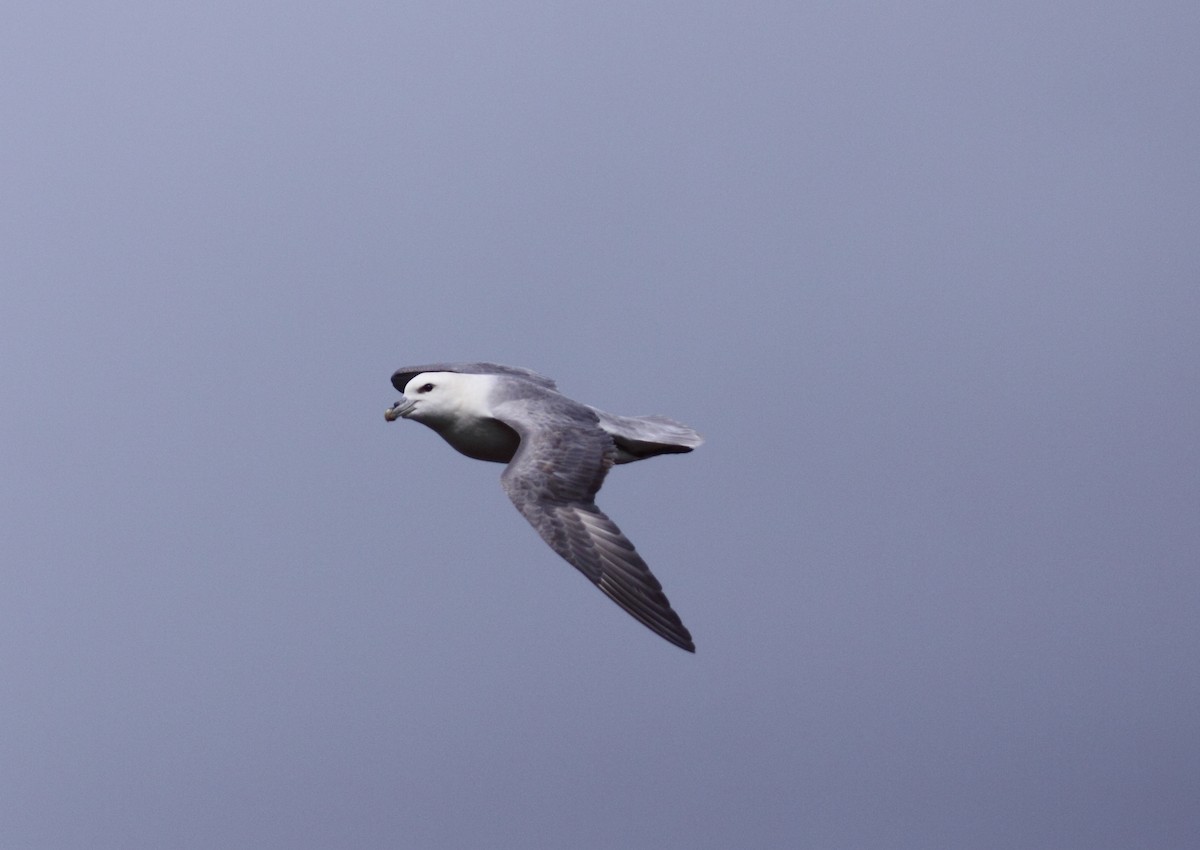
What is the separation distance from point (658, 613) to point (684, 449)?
279cm

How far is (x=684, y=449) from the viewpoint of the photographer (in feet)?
41.1

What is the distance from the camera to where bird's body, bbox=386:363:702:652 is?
10.1 metres

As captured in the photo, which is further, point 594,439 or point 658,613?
point 594,439

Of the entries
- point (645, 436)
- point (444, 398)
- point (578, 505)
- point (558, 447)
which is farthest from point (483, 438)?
point (578, 505)

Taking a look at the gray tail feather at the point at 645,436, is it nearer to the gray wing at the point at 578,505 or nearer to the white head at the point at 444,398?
the gray wing at the point at 578,505

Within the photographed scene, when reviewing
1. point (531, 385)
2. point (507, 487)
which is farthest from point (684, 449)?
point (507, 487)

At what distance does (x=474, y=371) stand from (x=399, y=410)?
1.08 metres

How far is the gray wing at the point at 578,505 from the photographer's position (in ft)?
32.7

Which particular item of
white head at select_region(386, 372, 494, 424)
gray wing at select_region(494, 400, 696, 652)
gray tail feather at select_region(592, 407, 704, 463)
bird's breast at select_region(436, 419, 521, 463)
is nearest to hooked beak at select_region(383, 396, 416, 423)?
white head at select_region(386, 372, 494, 424)

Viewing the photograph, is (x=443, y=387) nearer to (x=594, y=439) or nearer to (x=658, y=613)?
(x=594, y=439)

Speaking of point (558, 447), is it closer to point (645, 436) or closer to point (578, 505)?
point (578, 505)

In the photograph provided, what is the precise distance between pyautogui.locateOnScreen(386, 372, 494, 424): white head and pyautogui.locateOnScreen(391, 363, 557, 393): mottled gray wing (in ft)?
2.11

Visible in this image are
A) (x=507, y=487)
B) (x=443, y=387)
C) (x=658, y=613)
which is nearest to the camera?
(x=658, y=613)

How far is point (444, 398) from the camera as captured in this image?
38.9 ft
